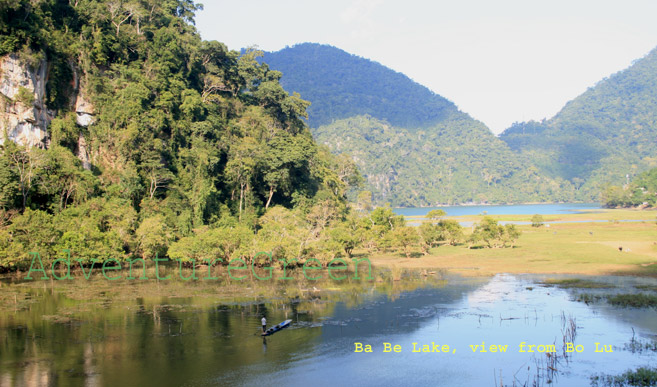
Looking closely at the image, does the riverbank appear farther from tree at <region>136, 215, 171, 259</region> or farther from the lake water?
tree at <region>136, 215, 171, 259</region>

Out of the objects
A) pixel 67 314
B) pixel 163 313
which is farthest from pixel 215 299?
pixel 67 314

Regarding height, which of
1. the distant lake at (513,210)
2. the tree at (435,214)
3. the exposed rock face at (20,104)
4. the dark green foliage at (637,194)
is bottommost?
the tree at (435,214)

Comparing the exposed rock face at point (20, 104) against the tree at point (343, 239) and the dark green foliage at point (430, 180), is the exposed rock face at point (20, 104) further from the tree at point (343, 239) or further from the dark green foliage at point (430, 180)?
the dark green foliage at point (430, 180)

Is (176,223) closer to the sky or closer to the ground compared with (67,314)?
closer to the sky

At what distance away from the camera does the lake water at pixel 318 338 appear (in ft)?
61.9

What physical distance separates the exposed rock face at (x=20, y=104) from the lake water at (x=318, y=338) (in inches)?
677

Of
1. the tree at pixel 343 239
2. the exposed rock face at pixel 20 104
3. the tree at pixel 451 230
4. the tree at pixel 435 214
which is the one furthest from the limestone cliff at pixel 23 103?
the tree at pixel 451 230

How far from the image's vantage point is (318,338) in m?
23.1

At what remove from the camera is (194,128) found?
178 feet

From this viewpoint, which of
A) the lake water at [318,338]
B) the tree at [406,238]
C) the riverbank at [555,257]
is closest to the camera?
the lake water at [318,338]

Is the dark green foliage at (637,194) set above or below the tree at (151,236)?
above

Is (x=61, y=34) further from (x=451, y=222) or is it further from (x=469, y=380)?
(x=469, y=380)

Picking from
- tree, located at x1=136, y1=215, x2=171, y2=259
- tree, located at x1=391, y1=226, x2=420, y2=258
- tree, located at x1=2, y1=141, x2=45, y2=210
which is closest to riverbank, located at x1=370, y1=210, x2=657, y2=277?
tree, located at x1=391, y1=226, x2=420, y2=258

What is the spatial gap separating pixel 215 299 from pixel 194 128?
27030mm
